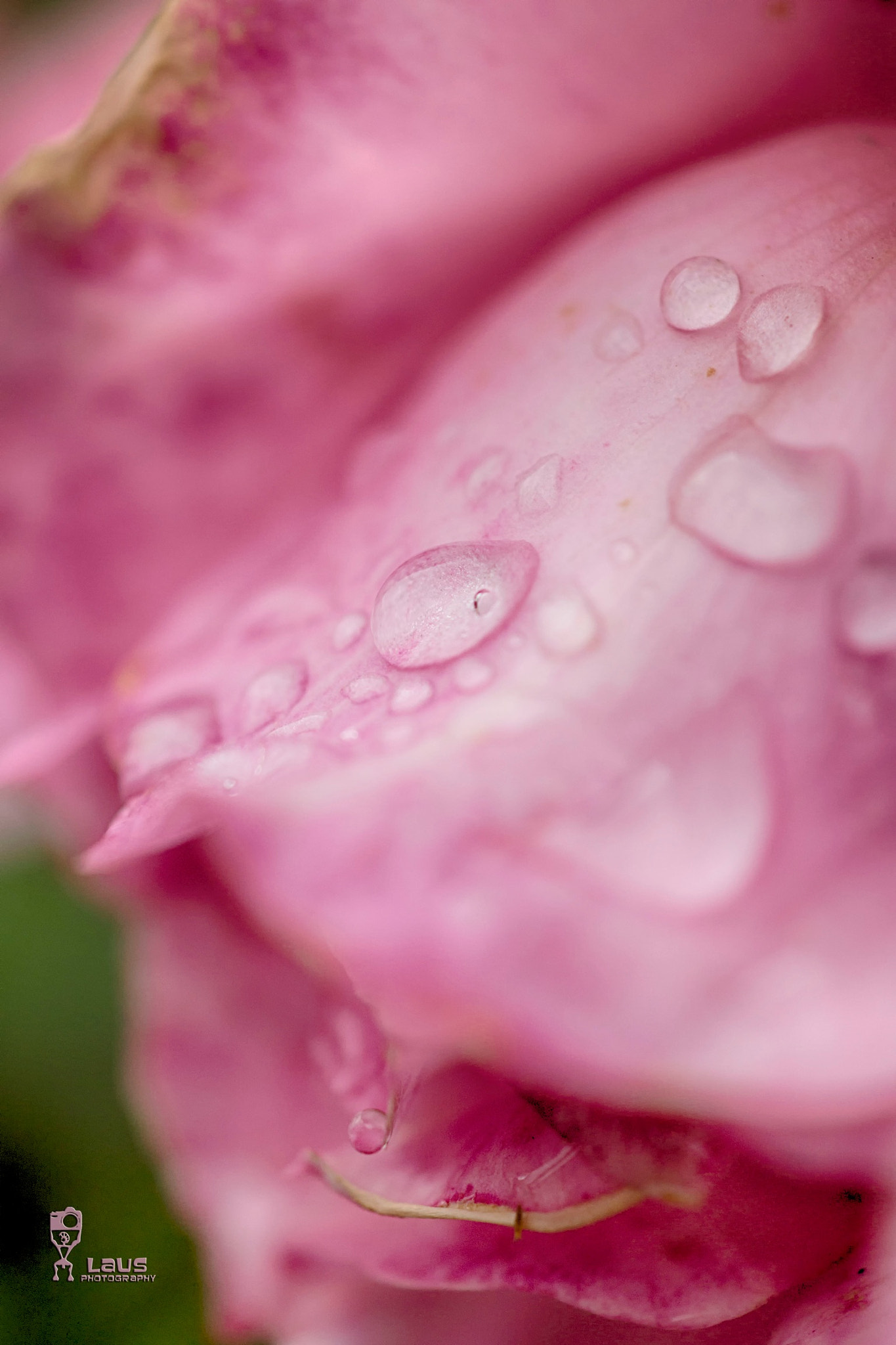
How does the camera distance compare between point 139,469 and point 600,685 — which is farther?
point 139,469

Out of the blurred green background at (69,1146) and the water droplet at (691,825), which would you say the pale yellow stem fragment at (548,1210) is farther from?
the blurred green background at (69,1146)

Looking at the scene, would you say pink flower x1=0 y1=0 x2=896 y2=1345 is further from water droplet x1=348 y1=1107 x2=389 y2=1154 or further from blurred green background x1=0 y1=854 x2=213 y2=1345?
blurred green background x1=0 y1=854 x2=213 y2=1345

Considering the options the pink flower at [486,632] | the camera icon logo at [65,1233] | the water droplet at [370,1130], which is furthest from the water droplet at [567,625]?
the camera icon logo at [65,1233]

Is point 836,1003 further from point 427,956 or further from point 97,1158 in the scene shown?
point 97,1158

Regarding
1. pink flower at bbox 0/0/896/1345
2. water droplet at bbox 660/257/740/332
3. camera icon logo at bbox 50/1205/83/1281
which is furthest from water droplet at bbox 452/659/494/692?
camera icon logo at bbox 50/1205/83/1281

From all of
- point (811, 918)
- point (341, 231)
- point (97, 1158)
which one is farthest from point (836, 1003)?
point (97, 1158)

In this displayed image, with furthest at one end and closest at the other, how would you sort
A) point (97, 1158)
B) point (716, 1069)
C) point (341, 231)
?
point (97, 1158) < point (341, 231) < point (716, 1069)

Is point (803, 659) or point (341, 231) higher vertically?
point (341, 231)
